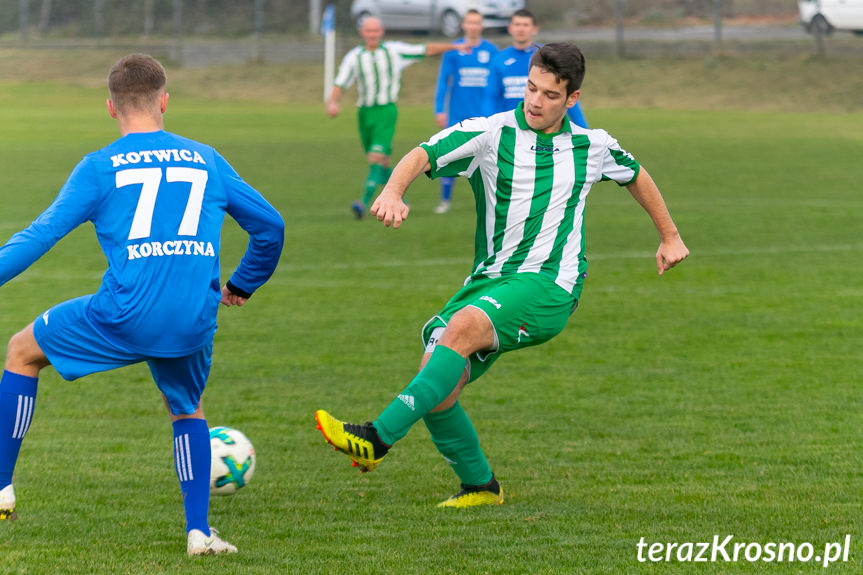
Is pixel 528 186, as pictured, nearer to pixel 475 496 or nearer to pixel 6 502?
pixel 475 496

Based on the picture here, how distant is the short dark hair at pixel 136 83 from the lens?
4.09 metres

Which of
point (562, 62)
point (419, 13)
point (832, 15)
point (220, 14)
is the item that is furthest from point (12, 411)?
point (220, 14)

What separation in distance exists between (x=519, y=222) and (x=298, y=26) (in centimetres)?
3917

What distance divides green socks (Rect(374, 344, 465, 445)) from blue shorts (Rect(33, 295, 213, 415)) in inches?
27.6

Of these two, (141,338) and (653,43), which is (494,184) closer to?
(141,338)

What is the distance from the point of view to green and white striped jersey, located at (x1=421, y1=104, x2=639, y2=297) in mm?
4820

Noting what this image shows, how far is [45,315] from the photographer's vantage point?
4156mm

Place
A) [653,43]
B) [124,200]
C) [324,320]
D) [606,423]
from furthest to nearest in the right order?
[653,43]
[324,320]
[606,423]
[124,200]

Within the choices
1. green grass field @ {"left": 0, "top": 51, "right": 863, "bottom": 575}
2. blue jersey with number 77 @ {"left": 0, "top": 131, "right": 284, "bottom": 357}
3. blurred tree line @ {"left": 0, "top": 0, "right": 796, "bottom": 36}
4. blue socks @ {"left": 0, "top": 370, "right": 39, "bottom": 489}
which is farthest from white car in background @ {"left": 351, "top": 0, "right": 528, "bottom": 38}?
blue socks @ {"left": 0, "top": 370, "right": 39, "bottom": 489}

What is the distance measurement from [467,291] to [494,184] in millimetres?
444

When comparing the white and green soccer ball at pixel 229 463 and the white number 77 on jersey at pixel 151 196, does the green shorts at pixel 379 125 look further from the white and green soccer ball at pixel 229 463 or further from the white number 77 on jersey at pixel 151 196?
the white number 77 on jersey at pixel 151 196

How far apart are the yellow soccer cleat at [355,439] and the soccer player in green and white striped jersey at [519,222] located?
18.6 inches

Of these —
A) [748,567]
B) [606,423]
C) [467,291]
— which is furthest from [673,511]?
[606,423]

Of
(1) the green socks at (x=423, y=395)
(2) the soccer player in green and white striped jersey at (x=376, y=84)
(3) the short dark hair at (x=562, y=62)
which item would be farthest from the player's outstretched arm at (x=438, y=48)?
(1) the green socks at (x=423, y=395)
